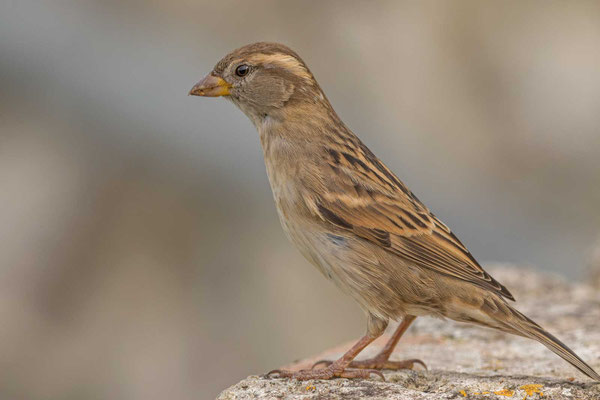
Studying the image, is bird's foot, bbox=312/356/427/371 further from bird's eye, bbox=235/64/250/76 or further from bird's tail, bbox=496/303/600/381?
bird's eye, bbox=235/64/250/76

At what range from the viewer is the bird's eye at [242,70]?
497 cm

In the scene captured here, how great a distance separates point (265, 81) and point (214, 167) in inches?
217

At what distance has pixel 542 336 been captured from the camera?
4176 millimetres

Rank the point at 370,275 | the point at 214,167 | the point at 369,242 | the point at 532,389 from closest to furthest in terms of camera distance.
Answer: the point at 532,389 → the point at 370,275 → the point at 369,242 → the point at 214,167

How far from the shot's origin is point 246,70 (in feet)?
16.3

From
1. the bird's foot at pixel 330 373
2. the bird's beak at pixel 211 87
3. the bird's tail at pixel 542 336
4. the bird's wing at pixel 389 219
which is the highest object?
the bird's beak at pixel 211 87

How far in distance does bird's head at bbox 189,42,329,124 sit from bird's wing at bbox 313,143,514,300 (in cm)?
40

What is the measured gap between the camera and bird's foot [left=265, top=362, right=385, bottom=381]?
166 inches

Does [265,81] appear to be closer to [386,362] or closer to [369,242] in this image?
[369,242]

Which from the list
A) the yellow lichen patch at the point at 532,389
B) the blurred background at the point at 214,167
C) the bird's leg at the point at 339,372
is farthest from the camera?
the blurred background at the point at 214,167

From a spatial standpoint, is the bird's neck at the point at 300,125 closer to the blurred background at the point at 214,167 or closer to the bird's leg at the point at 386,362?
the bird's leg at the point at 386,362

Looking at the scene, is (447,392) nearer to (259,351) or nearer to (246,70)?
(246,70)

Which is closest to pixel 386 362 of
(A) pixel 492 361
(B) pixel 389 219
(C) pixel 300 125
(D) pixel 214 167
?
(A) pixel 492 361

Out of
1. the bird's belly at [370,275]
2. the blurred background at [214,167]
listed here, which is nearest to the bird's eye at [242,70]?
the bird's belly at [370,275]
